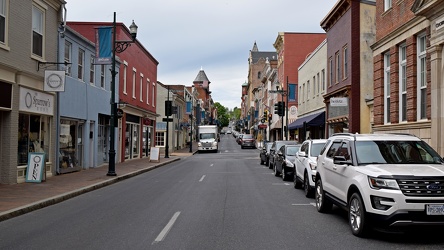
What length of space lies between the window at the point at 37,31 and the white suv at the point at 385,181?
12.2 meters

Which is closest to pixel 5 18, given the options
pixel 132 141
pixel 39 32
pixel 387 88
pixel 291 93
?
pixel 39 32

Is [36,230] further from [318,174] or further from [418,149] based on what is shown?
[418,149]

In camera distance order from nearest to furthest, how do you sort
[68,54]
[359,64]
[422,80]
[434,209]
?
[434,209] < [422,80] < [68,54] < [359,64]

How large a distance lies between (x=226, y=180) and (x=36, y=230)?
1084 centimetres

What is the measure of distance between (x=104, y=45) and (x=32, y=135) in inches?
200

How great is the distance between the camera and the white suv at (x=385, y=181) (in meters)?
6.83

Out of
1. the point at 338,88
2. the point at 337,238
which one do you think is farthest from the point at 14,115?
the point at 338,88

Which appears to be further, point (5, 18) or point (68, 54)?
point (68, 54)

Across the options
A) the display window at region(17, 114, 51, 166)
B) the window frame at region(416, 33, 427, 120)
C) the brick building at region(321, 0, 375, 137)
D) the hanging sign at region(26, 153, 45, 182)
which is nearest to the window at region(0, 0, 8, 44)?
the display window at region(17, 114, 51, 166)

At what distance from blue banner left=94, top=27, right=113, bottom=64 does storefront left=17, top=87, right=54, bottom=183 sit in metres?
2.78

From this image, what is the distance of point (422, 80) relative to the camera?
50.2ft

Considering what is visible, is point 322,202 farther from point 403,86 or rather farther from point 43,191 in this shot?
point 403,86

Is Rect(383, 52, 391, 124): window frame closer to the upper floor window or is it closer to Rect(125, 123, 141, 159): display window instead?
the upper floor window

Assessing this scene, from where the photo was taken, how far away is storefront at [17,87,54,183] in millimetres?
15695
